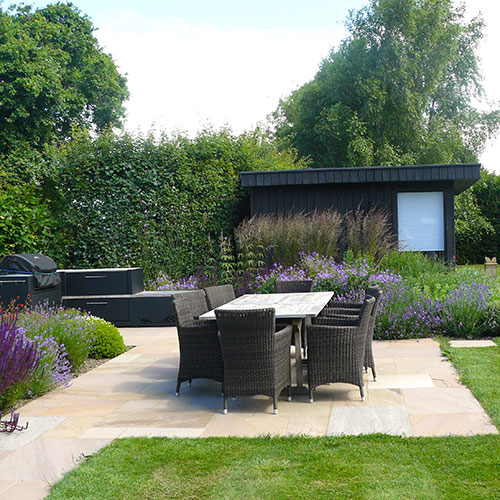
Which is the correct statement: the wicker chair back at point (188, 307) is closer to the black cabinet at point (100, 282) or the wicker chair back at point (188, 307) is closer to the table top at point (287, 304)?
the table top at point (287, 304)

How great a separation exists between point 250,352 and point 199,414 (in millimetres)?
608

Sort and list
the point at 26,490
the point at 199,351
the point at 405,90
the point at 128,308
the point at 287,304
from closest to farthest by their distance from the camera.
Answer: the point at 26,490, the point at 199,351, the point at 287,304, the point at 128,308, the point at 405,90

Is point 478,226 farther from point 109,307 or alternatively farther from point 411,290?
point 109,307

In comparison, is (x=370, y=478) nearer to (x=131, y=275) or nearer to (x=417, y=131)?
(x=131, y=275)

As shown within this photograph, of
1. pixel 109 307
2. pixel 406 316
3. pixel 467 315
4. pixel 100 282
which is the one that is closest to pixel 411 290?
pixel 406 316

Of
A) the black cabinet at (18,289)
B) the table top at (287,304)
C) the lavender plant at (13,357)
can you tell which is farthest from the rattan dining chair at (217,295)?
the black cabinet at (18,289)

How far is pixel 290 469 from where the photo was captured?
333cm

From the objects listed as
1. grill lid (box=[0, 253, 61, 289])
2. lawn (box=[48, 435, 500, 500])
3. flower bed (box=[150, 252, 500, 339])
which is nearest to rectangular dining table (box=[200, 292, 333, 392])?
lawn (box=[48, 435, 500, 500])

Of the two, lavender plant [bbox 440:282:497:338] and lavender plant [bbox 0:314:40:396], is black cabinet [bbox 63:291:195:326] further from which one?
lavender plant [bbox 0:314:40:396]

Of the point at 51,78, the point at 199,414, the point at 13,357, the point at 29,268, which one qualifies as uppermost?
the point at 51,78

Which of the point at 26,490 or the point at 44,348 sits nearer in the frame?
the point at 26,490

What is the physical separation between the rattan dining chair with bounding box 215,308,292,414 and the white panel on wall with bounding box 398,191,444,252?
24.7ft

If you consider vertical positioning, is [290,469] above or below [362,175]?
below

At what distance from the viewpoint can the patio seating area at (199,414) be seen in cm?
378
